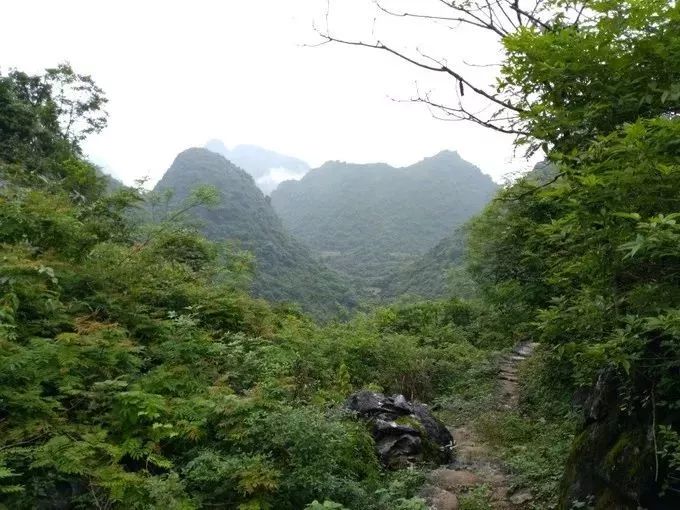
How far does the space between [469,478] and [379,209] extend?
12431 centimetres

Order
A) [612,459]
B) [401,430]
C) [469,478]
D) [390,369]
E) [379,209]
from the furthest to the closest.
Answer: [379,209]
[390,369]
[401,430]
[469,478]
[612,459]

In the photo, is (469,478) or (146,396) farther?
(469,478)

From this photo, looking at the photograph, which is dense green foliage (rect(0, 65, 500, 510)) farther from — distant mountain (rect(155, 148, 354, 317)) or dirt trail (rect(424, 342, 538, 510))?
distant mountain (rect(155, 148, 354, 317))

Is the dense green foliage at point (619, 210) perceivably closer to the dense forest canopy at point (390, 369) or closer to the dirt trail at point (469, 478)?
the dense forest canopy at point (390, 369)

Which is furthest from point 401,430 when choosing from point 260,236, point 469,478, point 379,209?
point 379,209

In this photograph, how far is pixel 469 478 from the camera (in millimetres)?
6375

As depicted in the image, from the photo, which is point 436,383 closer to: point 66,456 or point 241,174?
point 66,456

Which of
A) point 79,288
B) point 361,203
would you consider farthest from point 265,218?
point 79,288

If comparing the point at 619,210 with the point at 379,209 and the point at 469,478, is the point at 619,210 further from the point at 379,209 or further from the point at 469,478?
the point at 379,209

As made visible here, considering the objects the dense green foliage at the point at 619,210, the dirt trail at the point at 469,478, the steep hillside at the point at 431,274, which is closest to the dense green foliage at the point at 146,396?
the dirt trail at the point at 469,478

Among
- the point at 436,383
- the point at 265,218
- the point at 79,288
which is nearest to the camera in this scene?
the point at 79,288

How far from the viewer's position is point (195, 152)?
9788cm

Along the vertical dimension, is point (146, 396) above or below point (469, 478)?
above

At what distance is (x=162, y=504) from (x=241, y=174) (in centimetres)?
9133
